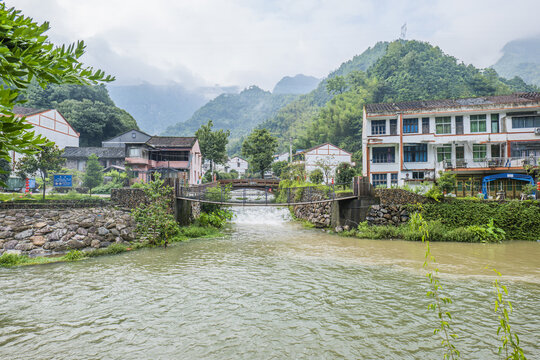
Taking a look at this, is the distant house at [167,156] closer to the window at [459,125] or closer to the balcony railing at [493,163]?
the balcony railing at [493,163]

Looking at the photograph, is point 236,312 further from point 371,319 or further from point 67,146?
point 67,146

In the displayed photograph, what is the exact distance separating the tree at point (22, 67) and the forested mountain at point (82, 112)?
5029cm

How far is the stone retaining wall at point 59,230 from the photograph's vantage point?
12406mm

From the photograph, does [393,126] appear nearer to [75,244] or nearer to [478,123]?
[478,123]

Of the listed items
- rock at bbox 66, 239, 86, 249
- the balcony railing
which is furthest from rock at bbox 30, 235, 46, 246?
the balcony railing

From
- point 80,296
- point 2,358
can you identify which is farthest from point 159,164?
point 2,358

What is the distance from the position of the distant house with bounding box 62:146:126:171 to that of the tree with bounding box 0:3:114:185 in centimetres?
3570

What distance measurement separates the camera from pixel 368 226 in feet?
56.9

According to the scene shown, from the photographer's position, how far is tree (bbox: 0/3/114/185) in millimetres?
1663

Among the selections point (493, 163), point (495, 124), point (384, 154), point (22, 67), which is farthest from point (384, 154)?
point (22, 67)

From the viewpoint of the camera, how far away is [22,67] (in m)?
1.89

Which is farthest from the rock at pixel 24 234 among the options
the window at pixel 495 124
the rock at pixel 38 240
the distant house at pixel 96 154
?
the window at pixel 495 124

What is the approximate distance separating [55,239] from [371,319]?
13.1 metres

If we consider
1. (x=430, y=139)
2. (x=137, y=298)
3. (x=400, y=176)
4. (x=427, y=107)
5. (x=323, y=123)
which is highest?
(x=323, y=123)
